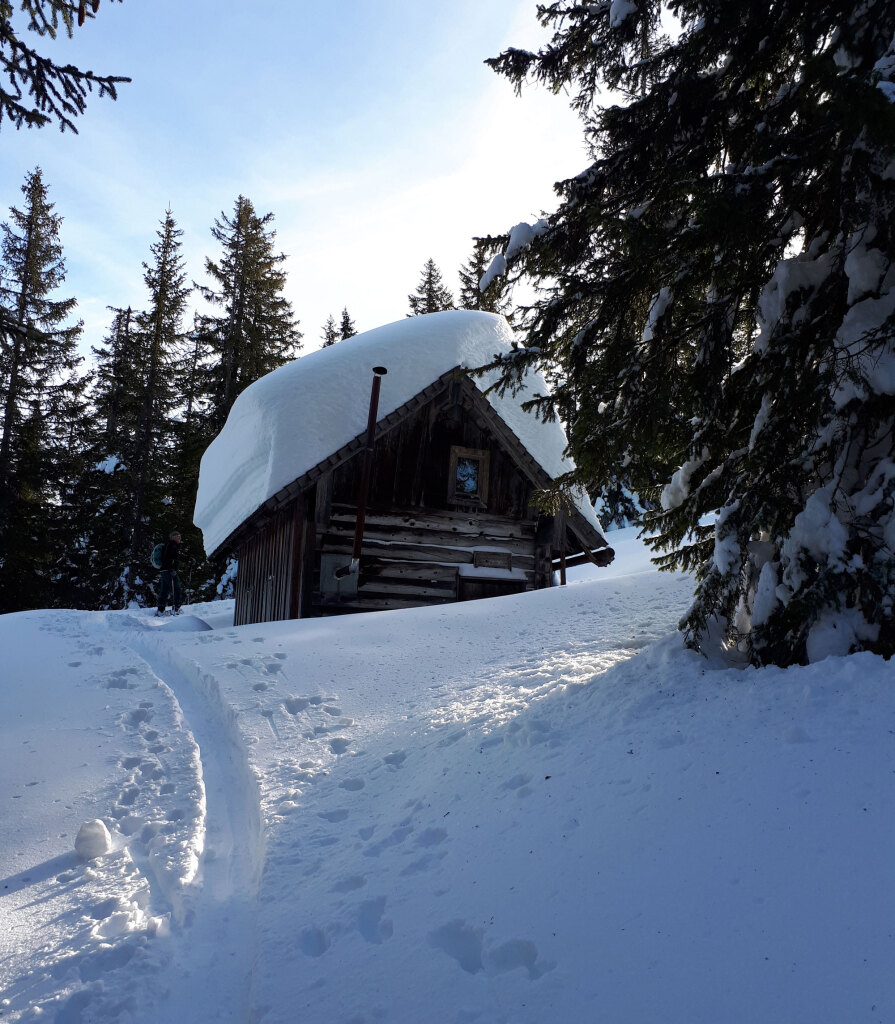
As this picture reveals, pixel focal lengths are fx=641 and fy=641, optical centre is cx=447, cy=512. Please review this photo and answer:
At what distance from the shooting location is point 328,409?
12023 millimetres

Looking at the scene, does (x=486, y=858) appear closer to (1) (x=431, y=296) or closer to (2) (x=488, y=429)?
(2) (x=488, y=429)

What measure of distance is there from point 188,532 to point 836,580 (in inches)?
1034

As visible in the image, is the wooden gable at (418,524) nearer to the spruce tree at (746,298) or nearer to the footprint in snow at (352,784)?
the spruce tree at (746,298)

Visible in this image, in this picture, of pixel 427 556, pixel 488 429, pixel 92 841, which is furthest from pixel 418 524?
pixel 92 841

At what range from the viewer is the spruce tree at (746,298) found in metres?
3.34

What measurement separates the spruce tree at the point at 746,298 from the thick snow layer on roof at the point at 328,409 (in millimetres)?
6897

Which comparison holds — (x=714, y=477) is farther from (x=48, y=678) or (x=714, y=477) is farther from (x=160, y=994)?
(x=48, y=678)

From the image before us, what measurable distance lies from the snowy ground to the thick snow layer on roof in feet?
22.1

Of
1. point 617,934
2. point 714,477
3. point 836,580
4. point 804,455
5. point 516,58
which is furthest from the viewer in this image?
point 516,58

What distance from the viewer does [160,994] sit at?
2.49 meters

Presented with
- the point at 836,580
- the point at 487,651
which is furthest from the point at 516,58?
the point at 487,651

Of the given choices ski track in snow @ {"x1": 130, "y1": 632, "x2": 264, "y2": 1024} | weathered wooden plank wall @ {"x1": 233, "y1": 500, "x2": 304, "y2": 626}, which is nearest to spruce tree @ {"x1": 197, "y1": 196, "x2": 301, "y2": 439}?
weathered wooden plank wall @ {"x1": 233, "y1": 500, "x2": 304, "y2": 626}

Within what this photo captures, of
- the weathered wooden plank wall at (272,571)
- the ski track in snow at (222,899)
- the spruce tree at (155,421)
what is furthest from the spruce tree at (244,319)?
the ski track in snow at (222,899)

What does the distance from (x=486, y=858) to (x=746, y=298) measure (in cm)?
442
